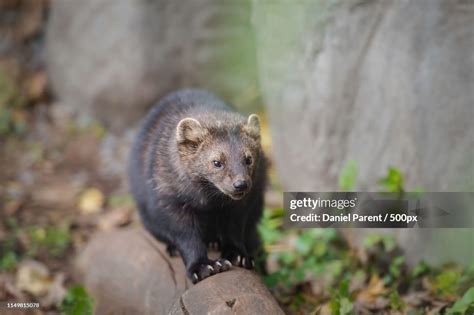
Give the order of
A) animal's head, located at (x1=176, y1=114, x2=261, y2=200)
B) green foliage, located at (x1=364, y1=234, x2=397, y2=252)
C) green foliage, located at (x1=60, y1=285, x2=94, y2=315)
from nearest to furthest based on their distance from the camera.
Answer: animal's head, located at (x1=176, y1=114, x2=261, y2=200) → green foliage, located at (x1=60, y1=285, x2=94, y2=315) → green foliage, located at (x1=364, y1=234, x2=397, y2=252)

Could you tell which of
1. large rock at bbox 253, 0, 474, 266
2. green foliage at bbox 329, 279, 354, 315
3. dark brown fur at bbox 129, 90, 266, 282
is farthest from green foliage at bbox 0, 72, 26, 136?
green foliage at bbox 329, 279, 354, 315

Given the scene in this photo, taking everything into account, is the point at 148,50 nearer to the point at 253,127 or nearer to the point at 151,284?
the point at 253,127

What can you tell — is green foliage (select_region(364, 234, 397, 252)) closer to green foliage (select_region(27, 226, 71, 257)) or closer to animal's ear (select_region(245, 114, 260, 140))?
animal's ear (select_region(245, 114, 260, 140))

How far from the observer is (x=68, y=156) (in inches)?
444

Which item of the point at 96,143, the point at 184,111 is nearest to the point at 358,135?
the point at 184,111

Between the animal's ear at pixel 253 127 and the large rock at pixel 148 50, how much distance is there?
540cm

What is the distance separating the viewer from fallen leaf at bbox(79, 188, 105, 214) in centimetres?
1001

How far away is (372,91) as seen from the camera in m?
7.48

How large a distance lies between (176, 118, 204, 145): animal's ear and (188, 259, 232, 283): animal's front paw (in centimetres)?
109

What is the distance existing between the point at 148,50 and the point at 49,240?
12.3 ft

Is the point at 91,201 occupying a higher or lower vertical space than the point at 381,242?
higher

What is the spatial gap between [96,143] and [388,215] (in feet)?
19.9

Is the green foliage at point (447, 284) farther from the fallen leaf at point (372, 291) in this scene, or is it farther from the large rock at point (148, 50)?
the large rock at point (148, 50)

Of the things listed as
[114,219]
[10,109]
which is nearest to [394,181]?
[114,219]
